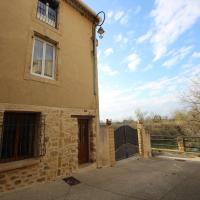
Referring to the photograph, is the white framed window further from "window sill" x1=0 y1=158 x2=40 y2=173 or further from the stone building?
"window sill" x1=0 y1=158 x2=40 y2=173

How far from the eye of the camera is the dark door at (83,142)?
713 centimetres

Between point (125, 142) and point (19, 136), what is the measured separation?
6.24 metres

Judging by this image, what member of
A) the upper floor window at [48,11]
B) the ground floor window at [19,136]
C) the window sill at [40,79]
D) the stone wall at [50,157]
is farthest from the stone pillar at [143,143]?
the upper floor window at [48,11]

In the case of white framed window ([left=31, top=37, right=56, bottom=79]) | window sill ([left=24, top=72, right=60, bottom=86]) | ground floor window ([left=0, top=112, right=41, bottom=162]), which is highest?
white framed window ([left=31, top=37, right=56, bottom=79])

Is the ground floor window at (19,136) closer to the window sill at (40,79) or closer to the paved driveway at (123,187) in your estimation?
the paved driveway at (123,187)

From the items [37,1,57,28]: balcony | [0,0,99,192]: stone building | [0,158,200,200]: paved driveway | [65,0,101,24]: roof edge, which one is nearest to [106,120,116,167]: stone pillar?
[0,0,99,192]: stone building

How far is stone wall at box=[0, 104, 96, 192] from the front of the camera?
4.45 metres

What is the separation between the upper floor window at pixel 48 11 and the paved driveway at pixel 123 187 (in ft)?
20.5

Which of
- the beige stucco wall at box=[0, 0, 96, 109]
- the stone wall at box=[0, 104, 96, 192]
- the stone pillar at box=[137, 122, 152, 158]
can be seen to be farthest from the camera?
the stone pillar at box=[137, 122, 152, 158]

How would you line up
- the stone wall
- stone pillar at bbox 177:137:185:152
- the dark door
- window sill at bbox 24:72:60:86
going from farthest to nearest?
stone pillar at bbox 177:137:185:152 < the dark door < window sill at bbox 24:72:60:86 < the stone wall

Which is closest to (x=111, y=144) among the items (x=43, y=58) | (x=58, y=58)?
(x=58, y=58)

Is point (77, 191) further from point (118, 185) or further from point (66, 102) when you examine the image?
point (66, 102)

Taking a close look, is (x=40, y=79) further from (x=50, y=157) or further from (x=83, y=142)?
(x=83, y=142)

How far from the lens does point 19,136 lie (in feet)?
16.3
